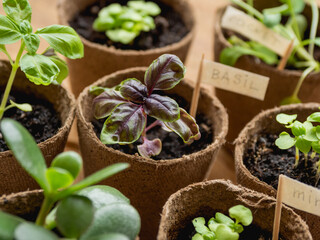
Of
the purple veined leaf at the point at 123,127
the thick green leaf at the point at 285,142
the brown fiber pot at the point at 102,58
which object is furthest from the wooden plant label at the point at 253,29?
the purple veined leaf at the point at 123,127

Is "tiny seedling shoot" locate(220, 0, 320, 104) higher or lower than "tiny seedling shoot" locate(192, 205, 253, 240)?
higher

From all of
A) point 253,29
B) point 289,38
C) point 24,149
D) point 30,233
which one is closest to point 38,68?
point 24,149

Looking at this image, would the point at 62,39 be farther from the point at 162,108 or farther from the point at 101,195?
the point at 101,195

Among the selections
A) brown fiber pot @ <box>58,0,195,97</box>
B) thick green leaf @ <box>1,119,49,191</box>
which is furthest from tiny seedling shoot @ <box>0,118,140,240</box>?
brown fiber pot @ <box>58,0,195,97</box>

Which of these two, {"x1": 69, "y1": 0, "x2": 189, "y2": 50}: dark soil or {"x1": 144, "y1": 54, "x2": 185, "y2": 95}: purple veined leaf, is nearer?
{"x1": 144, "y1": 54, "x2": 185, "y2": 95}: purple veined leaf

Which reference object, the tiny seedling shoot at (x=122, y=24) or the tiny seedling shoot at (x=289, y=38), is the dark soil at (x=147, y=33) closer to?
the tiny seedling shoot at (x=122, y=24)

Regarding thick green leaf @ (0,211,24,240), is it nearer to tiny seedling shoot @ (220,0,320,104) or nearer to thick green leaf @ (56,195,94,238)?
thick green leaf @ (56,195,94,238)
